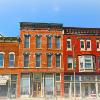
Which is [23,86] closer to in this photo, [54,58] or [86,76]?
[54,58]

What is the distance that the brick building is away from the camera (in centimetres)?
4991

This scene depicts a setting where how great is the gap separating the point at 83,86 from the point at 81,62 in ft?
12.6

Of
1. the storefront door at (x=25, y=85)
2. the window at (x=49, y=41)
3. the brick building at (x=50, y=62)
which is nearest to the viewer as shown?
the storefront door at (x=25, y=85)

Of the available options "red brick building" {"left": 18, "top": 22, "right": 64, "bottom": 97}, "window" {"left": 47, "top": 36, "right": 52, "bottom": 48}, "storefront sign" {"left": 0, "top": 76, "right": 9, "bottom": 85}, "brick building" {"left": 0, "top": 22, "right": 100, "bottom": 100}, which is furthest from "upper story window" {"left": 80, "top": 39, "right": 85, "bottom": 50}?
"storefront sign" {"left": 0, "top": 76, "right": 9, "bottom": 85}

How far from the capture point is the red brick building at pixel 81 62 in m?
50.5

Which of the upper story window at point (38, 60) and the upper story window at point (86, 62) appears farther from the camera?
the upper story window at point (86, 62)

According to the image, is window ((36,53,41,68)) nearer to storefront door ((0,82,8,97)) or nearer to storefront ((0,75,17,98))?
storefront ((0,75,17,98))

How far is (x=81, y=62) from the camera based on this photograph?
5134 centimetres

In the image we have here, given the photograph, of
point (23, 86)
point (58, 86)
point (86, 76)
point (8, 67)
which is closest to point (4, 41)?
point (8, 67)

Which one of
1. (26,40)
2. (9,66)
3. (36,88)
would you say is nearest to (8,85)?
(9,66)

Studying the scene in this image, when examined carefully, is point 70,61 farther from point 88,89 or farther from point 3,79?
point 3,79

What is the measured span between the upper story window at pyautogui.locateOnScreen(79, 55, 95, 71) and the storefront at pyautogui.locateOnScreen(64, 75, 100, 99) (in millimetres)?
1440

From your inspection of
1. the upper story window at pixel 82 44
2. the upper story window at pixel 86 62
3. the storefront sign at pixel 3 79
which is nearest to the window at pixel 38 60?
the storefront sign at pixel 3 79

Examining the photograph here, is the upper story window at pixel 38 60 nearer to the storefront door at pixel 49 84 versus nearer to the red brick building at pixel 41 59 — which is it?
the red brick building at pixel 41 59
